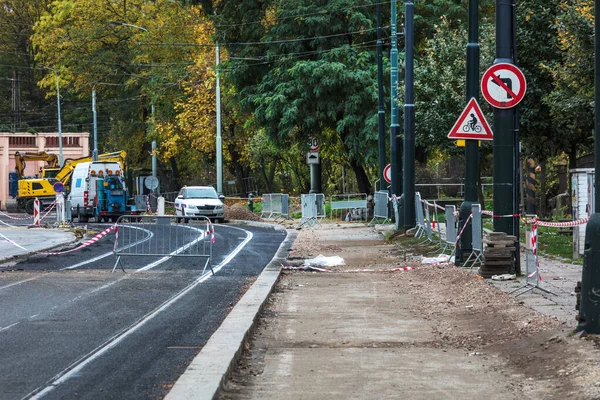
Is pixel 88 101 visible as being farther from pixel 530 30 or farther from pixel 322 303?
pixel 322 303

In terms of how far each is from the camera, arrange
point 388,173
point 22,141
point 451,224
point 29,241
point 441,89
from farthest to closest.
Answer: point 22,141, point 388,173, point 441,89, point 29,241, point 451,224

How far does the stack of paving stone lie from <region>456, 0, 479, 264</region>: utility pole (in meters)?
2.78

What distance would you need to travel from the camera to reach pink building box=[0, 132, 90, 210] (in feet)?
268

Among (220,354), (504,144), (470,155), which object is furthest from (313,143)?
(220,354)

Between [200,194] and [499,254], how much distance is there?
34213 millimetres

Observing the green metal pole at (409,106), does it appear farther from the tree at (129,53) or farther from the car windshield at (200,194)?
the tree at (129,53)

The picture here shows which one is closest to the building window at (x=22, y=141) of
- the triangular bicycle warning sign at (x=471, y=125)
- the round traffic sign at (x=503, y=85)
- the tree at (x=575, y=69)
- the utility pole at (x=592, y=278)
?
the tree at (x=575, y=69)

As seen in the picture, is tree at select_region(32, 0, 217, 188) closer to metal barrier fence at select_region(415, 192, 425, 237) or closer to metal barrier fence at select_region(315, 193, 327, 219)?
metal barrier fence at select_region(315, 193, 327, 219)

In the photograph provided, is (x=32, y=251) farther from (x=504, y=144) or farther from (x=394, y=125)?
(x=394, y=125)

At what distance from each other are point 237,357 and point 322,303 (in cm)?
532

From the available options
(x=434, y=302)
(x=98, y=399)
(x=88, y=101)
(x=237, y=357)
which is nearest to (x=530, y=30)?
(x=434, y=302)

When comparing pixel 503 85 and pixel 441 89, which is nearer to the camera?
pixel 503 85

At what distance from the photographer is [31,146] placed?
277 feet

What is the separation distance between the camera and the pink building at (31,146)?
268ft
